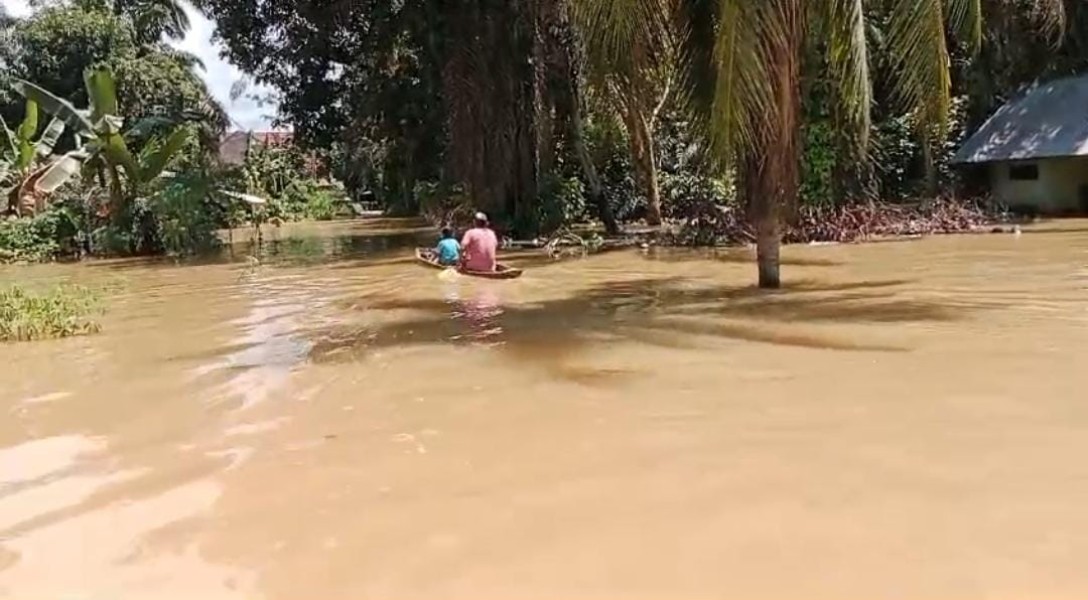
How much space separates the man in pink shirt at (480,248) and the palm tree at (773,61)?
4474 mm

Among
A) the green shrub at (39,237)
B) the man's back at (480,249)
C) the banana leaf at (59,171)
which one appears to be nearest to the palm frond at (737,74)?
the man's back at (480,249)

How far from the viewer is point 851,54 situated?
11.8 metres

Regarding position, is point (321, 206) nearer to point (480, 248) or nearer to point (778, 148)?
point (480, 248)

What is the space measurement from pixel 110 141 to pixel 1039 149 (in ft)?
71.7

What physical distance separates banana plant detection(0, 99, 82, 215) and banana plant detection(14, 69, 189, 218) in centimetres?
69

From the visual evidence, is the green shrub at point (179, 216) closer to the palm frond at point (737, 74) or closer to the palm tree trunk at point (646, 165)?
the palm tree trunk at point (646, 165)

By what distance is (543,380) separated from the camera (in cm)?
912

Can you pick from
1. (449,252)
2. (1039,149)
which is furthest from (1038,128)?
(449,252)

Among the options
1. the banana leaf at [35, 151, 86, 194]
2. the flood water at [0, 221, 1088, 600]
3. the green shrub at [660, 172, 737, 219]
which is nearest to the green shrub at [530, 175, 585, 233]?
the green shrub at [660, 172, 737, 219]

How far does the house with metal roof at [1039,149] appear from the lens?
26734 mm

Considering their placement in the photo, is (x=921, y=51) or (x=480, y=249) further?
(x=480, y=249)

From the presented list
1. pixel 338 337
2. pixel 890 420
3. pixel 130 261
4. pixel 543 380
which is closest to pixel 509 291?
pixel 338 337

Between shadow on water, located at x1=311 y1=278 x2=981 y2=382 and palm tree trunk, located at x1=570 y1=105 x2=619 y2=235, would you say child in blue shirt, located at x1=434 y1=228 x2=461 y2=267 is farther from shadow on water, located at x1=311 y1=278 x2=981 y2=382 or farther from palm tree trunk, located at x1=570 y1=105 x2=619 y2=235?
palm tree trunk, located at x1=570 y1=105 x2=619 y2=235

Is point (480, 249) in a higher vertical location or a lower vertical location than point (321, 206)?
lower
